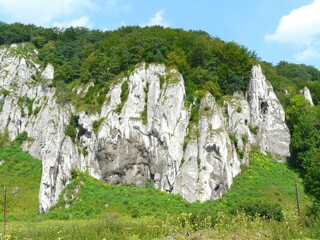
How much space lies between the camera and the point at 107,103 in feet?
165

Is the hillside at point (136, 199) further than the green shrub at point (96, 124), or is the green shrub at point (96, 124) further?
the green shrub at point (96, 124)

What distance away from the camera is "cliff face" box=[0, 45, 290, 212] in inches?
1705

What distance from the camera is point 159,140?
149ft

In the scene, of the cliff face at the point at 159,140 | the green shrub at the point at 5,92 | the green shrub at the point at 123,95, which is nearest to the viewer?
the cliff face at the point at 159,140

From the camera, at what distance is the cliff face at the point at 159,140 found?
142ft

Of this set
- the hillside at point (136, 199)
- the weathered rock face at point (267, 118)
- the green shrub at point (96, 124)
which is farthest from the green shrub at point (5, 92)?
the weathered rock face at point (267, 118)

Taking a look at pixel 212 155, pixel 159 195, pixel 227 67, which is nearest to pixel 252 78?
pixel 227 67

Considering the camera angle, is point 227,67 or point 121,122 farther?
point 227,67

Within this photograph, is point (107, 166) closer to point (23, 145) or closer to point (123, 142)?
point (123, 142)

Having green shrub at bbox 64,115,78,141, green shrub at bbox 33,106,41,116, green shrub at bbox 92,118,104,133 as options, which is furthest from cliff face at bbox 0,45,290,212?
green shrub at bbox 33,106,41,116

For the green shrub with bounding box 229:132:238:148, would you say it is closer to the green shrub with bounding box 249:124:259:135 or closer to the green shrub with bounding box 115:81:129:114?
the green shrub with bounding box 249:124:259:135

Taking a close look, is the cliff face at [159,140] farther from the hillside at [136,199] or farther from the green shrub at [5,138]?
the green shrub at [5,138]

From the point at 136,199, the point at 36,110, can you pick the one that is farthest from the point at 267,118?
the point at 36,110

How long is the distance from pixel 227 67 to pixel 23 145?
3633cm
